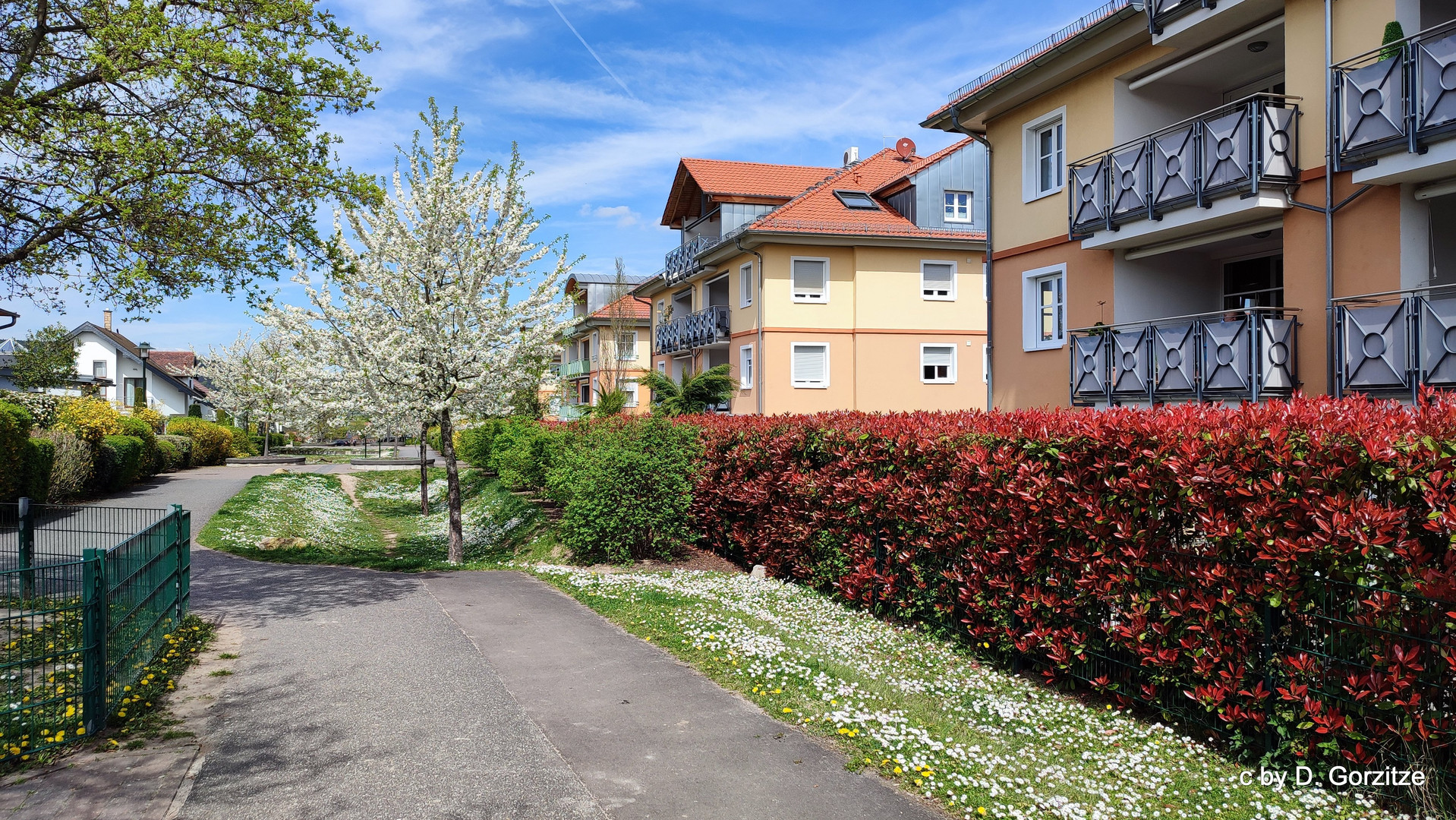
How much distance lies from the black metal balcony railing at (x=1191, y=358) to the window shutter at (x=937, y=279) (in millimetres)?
16226

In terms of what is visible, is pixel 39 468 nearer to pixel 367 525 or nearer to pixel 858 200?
pixel 367 525

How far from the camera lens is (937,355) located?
3062cm

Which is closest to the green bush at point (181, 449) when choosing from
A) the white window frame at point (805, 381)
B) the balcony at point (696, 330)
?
the balcony at point (696, 330)

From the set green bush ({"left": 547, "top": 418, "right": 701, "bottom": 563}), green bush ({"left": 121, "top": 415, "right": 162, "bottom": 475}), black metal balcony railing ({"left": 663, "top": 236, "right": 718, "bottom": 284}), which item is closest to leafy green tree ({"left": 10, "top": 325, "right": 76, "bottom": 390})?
green bush ({"left": 121, "top": 415, "right": 162, "bottom": 475})

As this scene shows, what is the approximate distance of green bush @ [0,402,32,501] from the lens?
16.1 m

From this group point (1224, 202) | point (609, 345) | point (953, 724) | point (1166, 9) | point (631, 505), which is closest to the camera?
point (953, 724)

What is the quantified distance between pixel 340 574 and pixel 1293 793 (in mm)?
11122

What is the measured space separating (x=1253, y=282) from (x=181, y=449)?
117 feet

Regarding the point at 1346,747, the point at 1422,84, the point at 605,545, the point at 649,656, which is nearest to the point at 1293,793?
the point at 1346,747

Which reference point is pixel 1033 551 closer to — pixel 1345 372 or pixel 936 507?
pixel 936 507

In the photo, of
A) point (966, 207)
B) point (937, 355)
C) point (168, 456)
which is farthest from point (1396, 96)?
point (168, 456)

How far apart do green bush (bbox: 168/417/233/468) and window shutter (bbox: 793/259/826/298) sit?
25.4 metres

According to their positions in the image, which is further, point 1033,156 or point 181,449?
point 181,449

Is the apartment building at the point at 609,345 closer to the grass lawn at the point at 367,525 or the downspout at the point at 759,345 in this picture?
the downspout at the point at 759,345
